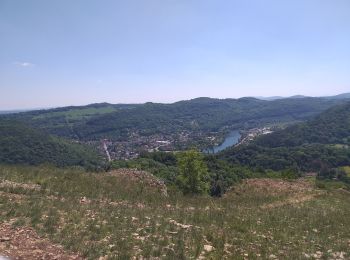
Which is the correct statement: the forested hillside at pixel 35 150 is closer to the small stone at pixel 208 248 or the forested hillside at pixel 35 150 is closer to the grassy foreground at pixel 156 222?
the grassy foreground at pixel 156 222

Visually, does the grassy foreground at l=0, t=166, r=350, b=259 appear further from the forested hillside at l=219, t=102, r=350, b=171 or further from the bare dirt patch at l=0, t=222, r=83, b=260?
the forested hillside at l=219, t=102, r=350, b=171

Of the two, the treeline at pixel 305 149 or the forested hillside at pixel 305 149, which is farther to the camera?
the forested hillside at pixel 305 149

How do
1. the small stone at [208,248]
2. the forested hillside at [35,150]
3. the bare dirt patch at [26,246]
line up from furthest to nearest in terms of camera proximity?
1. the forested hillside at [35,150]
2. the small stone at [208,248]
3. the bare dirt patch at [26,246]

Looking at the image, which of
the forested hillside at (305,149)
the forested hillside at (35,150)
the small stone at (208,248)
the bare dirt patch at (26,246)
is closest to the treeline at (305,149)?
the forested hillside at (305,149)

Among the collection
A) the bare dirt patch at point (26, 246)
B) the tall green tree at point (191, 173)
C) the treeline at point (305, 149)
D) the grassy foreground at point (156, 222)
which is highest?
the bare dirt patch at point (26, 246)

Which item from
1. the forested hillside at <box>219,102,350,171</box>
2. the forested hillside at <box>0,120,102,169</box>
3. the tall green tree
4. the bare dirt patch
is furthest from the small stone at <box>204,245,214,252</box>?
the forested hillside at <box>0,120,102,169</box>

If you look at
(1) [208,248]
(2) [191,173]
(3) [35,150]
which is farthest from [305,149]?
(1) [208,248]

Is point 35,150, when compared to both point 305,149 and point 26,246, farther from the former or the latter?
point 26,246
